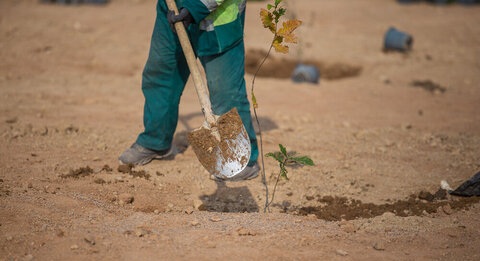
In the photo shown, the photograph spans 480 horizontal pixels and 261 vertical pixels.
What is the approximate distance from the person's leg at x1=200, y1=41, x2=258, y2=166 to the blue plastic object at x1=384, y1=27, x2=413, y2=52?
4.52 meters

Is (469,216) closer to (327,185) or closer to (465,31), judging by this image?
(327,185)

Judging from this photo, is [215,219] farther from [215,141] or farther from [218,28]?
[218,28]

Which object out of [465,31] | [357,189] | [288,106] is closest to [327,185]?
[357,189]

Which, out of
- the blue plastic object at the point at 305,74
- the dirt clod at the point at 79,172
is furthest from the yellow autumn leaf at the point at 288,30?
the blue plastic object at the point at 305,74

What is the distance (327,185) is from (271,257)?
58.3 inches

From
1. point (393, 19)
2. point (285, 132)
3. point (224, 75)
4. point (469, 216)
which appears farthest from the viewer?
point (393, 19)

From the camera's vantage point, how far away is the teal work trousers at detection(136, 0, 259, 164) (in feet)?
13.8

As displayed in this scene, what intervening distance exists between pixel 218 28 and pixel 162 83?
1.99ft

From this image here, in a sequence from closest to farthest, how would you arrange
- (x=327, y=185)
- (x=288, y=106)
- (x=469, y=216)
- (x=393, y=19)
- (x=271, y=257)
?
(x=271, y=257), (x=469, y=216), (x=327, y=185), (x=288, y=106), (x=393, y=19)

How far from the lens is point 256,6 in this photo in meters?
10.2

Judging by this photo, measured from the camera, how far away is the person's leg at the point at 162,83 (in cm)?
423

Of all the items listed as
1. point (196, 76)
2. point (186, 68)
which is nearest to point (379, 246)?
point (196, 76)

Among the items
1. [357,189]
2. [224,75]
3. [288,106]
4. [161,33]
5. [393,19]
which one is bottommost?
[393,19]

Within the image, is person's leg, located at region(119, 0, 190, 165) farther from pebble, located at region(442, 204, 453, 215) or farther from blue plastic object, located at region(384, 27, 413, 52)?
blue plastic object, located at region(384, 27, 413, 52)
